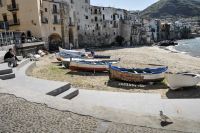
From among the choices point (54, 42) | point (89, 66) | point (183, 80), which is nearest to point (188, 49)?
point (54, 42)

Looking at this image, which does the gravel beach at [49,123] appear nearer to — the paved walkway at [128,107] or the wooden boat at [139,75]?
the paved walkway at [128,107]

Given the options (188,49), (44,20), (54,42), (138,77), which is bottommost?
(188,49)

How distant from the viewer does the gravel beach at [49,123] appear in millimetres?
5863

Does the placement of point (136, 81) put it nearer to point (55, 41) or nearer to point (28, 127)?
point (28, 127)

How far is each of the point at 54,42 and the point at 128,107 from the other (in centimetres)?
4323

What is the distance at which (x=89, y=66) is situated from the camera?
2394 cm

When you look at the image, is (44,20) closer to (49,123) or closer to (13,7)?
(13,7)

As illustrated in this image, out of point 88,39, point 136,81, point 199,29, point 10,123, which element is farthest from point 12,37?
point 199,29

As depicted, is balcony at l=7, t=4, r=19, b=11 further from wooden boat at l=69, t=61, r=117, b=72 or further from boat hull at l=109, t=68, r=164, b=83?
boat hull at l=109, t=68, r=164, b=83

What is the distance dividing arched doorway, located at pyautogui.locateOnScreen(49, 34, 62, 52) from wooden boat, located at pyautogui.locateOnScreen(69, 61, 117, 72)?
26429mm

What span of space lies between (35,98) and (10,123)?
1.77 metres

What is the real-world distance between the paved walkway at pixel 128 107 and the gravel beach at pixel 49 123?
272mm

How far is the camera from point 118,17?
3179 inches

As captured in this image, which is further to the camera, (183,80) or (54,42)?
(54,42)
